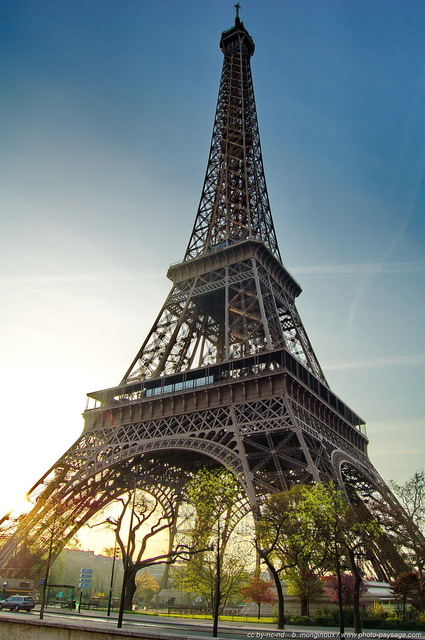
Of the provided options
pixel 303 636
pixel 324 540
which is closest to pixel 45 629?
pixel 303 636

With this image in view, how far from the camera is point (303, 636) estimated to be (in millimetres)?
Answer: 23000

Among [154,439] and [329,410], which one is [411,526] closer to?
[329,410]

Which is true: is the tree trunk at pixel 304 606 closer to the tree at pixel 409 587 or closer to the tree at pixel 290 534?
the tree at pixel 290 534

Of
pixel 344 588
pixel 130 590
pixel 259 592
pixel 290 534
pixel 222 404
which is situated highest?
pixel 222 404

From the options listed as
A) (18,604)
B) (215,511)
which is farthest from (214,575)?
(18,604)

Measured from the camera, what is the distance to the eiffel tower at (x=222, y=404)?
1618 inches

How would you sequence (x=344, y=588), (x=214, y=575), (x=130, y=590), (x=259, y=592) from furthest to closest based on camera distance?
(x=130, y=590), (x=214, y=575), (x=259, y=592), (x=344, y=588)

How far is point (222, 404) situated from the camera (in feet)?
146

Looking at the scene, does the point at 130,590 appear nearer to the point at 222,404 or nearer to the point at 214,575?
the point at 214,575

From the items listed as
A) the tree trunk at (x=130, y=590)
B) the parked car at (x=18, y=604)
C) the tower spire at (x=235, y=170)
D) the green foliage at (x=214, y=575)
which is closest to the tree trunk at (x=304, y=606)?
the green foliage at (x=214, y=575)

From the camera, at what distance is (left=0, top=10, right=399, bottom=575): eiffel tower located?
135ft

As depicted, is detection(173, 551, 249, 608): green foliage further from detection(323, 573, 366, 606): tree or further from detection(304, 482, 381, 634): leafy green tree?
detection(304, 482, 381, 634): leafy green tree

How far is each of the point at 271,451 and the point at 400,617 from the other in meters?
13.2

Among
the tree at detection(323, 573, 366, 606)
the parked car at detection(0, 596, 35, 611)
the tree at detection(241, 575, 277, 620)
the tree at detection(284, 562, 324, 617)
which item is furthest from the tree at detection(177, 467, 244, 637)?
the parked car at detection(0, 596, 35, 611)
